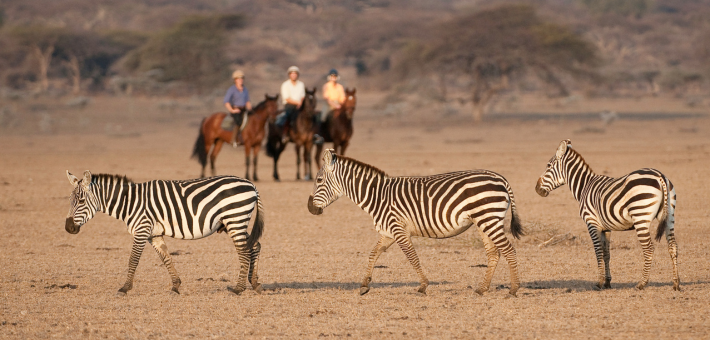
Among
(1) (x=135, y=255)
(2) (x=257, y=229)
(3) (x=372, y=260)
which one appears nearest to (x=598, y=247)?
(3) (x=372, y=260)

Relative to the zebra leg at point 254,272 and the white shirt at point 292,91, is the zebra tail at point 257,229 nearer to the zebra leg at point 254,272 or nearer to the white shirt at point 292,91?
the zebra leg at point 254,272

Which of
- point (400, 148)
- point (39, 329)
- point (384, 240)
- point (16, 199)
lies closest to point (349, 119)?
point (16, 199)

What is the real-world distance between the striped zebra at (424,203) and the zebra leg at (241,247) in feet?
2.33

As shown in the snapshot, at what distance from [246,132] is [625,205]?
1202 centimetres

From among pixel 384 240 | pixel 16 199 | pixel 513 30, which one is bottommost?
pixel 16 199

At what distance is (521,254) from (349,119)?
924 centimetres

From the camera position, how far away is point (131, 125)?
1480 inches

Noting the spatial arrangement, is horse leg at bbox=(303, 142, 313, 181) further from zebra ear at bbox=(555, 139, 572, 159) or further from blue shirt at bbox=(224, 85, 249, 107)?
zebra ear at bbox=(555, 139, 572, 159)

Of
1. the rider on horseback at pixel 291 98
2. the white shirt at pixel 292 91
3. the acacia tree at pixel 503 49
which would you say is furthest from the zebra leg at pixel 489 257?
the acacia tree at pixel 503 49

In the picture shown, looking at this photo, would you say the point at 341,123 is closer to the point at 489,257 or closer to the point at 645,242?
the point at 489,257

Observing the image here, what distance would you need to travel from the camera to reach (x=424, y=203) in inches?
325

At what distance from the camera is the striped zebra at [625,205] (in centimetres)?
807

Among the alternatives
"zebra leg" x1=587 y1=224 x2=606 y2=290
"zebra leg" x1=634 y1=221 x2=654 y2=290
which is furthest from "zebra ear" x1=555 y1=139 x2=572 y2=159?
"zebra leg" x1=634 y1=221 x2=654 y2=290

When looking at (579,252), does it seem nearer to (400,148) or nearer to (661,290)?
(661,290)
